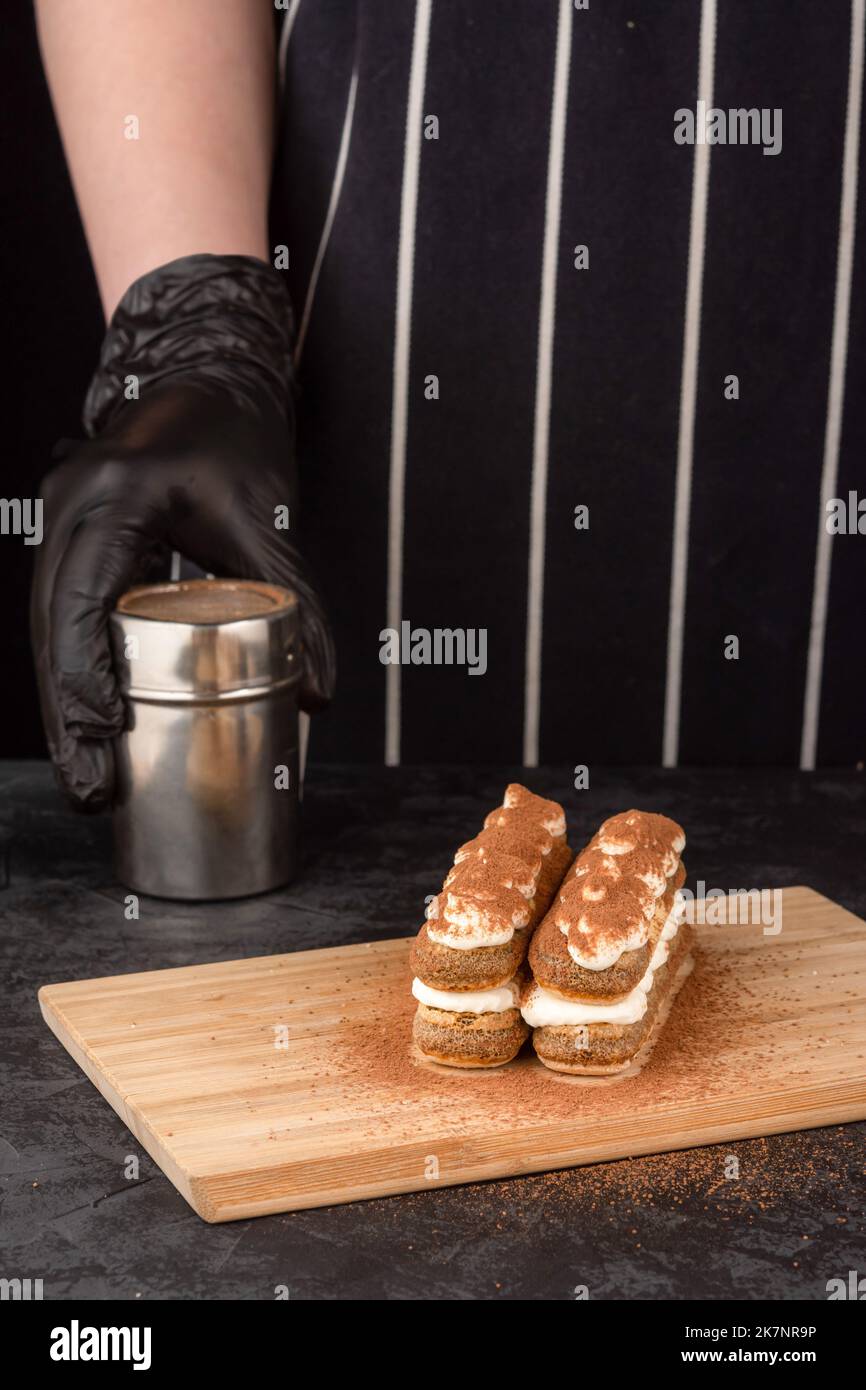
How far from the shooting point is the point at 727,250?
6.70 ft

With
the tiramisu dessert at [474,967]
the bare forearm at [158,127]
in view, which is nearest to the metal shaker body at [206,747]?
the tiramisu dessert at [474,967]

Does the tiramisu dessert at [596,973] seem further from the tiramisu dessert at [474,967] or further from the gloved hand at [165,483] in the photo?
the gloved hand at [165,483]

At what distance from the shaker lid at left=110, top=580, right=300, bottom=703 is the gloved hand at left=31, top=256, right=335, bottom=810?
0.11ft

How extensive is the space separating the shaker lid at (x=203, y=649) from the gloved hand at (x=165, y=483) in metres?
0.03

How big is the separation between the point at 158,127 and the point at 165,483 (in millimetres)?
496

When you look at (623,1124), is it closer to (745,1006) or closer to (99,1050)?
(745,1006)

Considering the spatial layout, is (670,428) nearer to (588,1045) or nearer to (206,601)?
(206,601)

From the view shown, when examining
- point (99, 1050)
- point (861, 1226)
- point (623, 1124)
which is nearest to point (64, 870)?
point (99, 1050)

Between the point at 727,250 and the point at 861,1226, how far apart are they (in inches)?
51.9

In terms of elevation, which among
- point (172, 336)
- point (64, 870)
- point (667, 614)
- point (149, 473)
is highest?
point (172, 336)

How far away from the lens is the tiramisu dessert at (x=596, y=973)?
1.21 meters

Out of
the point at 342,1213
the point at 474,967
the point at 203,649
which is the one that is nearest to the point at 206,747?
the point at 203,649

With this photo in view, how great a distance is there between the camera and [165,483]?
1700mm

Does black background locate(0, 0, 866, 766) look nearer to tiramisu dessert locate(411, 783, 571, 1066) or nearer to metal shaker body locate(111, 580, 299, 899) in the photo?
metal shaker body locate(111, 580, 299, 899)
